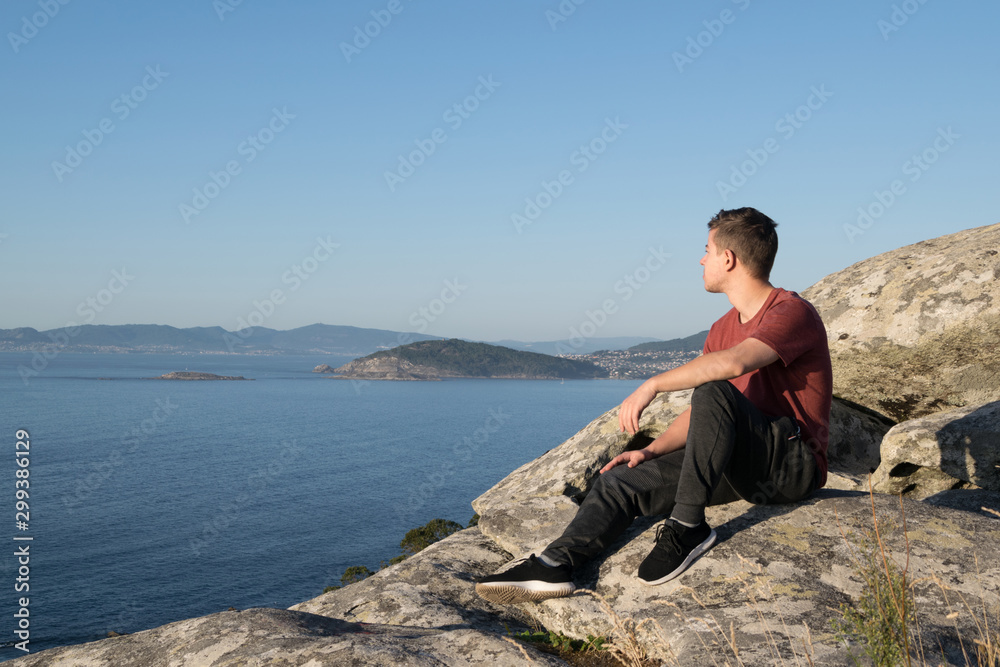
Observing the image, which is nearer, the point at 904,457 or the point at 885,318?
the point at 904,457

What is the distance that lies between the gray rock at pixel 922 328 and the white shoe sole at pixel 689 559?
5226mm

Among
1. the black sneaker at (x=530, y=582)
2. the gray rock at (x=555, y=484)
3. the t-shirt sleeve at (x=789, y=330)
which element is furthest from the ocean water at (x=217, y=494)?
the t-shirt sleeve at (x=789, y=330)

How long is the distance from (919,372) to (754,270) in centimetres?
482

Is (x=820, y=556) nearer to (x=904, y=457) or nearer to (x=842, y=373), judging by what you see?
(x=904, y=457)

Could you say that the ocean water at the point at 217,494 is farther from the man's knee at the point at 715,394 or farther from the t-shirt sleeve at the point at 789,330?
the t-shirt sleeve at the point at 789,330

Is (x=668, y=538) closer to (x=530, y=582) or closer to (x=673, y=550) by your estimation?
(x=673, y=550)

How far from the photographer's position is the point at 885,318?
8148 millimetres

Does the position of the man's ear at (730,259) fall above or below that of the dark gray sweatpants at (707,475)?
above

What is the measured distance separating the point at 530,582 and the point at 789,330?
2.29m

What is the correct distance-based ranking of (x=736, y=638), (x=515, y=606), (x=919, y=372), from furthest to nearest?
(x=919, y=372) < (x=515, y=606) < (x=736, y=638)

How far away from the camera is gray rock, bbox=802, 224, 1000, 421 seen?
7.63 meters

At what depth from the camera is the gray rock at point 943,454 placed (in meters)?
6.63

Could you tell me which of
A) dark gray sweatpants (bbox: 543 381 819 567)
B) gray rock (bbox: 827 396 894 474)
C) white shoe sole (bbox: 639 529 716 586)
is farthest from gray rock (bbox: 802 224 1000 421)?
white shoe sole (bbox: 639 529 716 586)

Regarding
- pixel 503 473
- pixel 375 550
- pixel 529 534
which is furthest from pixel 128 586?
pixel 529 534
